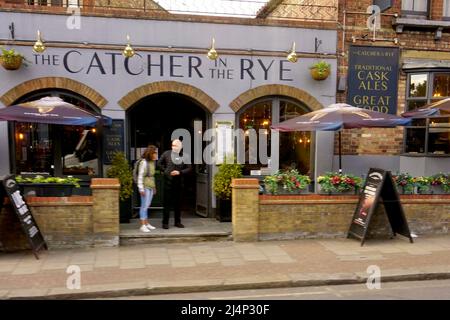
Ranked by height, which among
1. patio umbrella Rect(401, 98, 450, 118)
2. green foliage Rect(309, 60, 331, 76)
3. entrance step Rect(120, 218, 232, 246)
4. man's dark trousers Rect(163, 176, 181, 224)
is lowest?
entrance step Rect(120, 218, 232, 246)

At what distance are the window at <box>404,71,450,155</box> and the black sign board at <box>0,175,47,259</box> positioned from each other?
8584mm

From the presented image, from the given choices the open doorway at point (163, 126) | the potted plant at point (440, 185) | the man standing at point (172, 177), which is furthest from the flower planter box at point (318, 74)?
the man standing at point (172, 177)

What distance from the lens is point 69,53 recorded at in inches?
340

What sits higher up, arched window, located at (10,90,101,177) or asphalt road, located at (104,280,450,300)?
arched window, located at (10,90,101,177)

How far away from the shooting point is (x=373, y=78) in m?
9.88

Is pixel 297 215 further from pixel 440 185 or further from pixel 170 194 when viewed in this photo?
pixel 440 185

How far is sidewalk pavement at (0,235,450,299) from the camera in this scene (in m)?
5.40

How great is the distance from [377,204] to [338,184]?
2.75ft

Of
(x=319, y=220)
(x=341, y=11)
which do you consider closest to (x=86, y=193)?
(x=319, y=220)

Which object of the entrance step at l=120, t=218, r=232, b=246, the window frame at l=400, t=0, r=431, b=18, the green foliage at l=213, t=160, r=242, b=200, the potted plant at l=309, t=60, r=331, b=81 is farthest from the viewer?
the window frame at l=400, t=0, r=431, b=18

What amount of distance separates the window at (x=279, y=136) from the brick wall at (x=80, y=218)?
3680mm

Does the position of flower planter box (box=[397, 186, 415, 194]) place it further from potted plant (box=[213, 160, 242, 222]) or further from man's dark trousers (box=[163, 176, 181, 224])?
man's dark trousers (box=[163, 176, 181, 224])

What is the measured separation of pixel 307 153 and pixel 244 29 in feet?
10.9

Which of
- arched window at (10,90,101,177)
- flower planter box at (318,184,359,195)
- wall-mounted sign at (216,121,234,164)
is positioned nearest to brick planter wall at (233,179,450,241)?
flower planter box at (318,184,359,195)
